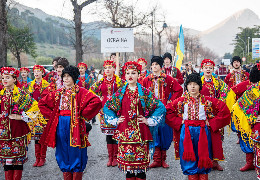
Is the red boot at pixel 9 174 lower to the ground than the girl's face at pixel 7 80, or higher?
lower

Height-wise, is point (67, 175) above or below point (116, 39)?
below

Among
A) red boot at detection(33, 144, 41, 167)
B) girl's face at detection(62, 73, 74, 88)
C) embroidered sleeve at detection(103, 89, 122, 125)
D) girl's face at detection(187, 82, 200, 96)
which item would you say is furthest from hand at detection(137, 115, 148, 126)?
red boot at detection(33, 144, 41, 167)

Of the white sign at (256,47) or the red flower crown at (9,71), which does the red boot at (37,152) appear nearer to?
the red flower crown at (9,71)

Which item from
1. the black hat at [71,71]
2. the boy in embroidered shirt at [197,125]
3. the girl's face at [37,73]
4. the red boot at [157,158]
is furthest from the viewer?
the girl's face at [37,73]

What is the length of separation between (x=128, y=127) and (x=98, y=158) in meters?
2.94

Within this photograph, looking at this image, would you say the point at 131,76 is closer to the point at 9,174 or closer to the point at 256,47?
the point at 9,174

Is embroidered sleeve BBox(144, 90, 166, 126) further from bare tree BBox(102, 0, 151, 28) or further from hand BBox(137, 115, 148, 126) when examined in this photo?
bare tree BBox(102, 0, 151, 28)

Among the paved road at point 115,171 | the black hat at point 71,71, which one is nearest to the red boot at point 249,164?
the paved road at point 115,171

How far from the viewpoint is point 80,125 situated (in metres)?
4.57

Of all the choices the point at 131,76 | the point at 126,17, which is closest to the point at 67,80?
the point at 131,76

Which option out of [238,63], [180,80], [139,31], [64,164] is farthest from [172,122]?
[139,31]

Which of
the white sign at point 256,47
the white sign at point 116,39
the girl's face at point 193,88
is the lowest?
the girl's face at point 193,88

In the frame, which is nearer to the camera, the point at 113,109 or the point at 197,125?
the point at 197,125

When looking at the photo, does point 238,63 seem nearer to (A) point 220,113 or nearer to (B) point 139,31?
(A) point 220,113
